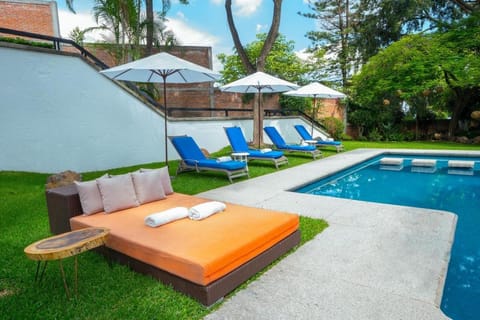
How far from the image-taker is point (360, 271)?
8.91ft

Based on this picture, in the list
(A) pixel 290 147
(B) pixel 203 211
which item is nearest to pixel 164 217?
(B) pixel 203 211

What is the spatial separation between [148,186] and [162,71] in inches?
149

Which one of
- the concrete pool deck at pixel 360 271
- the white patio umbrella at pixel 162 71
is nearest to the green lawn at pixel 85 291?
the concrete pool deck at pixel 360 271

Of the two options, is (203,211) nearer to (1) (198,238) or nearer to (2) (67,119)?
(1) (198,238)

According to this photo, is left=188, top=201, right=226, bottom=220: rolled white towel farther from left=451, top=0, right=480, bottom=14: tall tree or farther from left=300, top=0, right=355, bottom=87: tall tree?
left=300, top=0, right=355, bottom=87: tall tree

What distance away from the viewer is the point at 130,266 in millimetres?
2754

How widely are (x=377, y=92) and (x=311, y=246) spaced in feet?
50.0

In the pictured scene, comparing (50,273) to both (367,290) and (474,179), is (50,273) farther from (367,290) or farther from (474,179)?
(474,179)

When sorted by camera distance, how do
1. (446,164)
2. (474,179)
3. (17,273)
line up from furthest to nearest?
(446,164) → (474,179) → (17,273)

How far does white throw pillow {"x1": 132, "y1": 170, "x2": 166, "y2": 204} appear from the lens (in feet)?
12.4

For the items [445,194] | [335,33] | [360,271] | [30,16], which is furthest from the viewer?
[335,33]

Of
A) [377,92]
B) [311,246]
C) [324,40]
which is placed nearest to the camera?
[311,246]

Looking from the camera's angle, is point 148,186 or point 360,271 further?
point 148,186

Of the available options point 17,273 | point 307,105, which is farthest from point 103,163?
point 307,105
